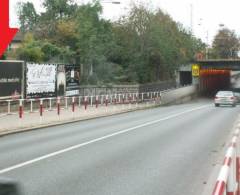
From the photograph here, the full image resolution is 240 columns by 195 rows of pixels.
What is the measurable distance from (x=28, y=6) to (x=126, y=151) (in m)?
112

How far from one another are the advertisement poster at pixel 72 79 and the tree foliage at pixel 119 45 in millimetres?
16821

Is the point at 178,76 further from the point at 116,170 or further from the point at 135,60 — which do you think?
the point at 116,170

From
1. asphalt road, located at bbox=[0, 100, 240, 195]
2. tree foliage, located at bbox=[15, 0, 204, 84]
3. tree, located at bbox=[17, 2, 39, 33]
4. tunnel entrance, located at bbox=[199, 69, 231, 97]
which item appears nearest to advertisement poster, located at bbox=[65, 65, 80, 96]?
asphalt road, located at bbox=[0, 100, 240, 195]

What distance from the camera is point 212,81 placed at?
324 feet

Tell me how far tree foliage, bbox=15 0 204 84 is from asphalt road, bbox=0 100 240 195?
35.8 m

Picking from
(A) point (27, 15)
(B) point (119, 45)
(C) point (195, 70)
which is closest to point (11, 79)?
(B) point (119, 45)

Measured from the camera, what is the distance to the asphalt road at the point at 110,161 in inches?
362

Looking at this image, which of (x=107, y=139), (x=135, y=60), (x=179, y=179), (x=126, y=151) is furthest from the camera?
(x=135, y=60)

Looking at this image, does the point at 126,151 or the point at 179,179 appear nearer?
the point at 179,179

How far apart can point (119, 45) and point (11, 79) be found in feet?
136

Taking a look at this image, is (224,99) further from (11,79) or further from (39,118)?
(39,118)

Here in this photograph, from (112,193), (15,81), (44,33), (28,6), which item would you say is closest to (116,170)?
(112,193)

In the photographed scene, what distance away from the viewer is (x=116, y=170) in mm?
11039

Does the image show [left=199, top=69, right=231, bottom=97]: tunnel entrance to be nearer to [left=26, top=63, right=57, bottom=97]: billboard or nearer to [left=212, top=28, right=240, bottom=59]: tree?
[left=212, top=28, right=240, bottom=59]: tree
